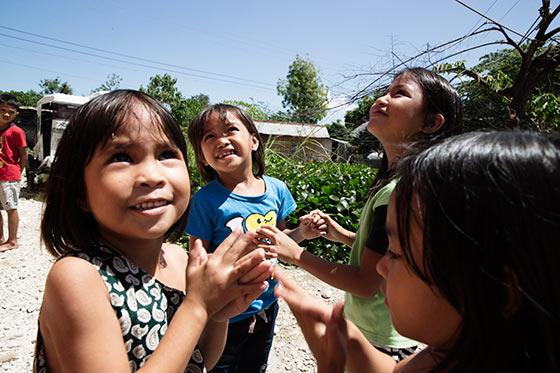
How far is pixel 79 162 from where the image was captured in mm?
1059

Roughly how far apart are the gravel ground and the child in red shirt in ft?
1.42

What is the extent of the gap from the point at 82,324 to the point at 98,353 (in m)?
0.07

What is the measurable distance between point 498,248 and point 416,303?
0.23 meters

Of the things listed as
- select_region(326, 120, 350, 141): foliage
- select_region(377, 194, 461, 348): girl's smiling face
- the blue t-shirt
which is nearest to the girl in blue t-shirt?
the blue t-shirt

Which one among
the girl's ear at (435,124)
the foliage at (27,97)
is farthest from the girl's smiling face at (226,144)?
the foliage at (27,97)

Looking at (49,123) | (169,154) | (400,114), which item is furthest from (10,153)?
(49,123)

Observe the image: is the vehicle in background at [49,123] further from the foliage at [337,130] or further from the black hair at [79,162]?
the foliage at [337,130]

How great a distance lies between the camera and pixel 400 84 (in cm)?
180

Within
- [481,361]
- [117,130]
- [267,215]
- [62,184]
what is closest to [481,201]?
[481,361]

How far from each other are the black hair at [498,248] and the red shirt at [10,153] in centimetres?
587

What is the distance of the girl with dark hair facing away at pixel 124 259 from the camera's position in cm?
86

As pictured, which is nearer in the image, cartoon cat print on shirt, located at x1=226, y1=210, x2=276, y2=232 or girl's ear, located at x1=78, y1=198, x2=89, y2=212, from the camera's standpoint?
girl's ear, located at x1=78, y1=198, x2=89, y2=212

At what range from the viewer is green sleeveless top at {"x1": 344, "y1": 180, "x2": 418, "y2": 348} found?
5.16ft

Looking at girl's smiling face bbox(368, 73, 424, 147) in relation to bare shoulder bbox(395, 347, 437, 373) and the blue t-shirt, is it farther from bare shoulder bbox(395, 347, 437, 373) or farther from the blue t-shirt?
bare shoulder bbox(395, 347, 437, 373)
